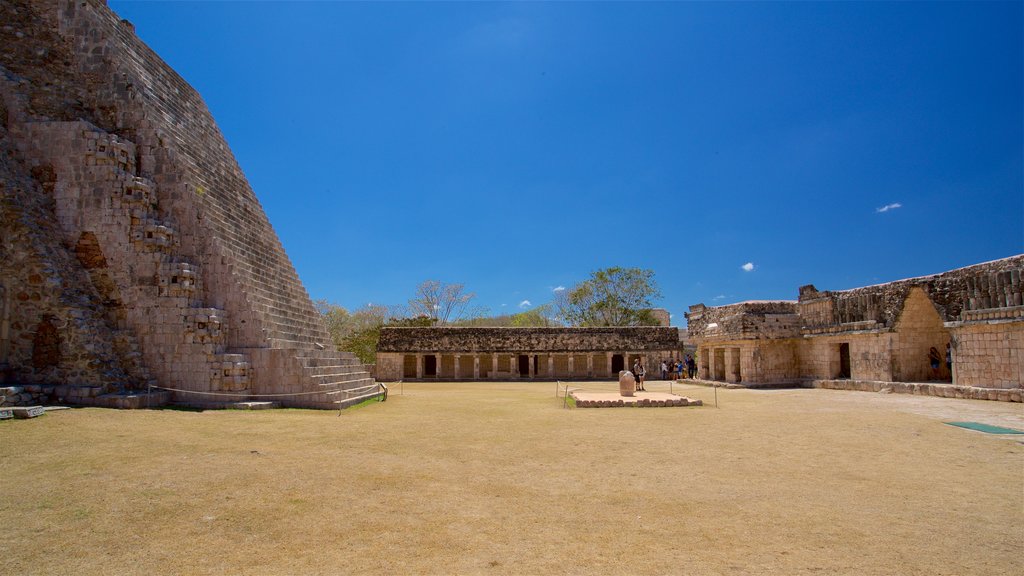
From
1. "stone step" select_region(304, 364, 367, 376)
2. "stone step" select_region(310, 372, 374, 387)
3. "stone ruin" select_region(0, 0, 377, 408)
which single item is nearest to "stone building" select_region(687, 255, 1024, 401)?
"stone step" select_region(310, 372, 374, 387)

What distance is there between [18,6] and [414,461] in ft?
47.8

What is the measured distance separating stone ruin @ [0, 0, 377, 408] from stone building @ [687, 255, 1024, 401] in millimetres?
15330

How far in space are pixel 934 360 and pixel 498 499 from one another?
18.0m

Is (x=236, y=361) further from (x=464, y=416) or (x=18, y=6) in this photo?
(x=18, y=6)

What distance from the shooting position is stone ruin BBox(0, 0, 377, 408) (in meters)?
10.1

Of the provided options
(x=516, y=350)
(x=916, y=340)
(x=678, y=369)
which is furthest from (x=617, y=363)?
(x=916, y=340)

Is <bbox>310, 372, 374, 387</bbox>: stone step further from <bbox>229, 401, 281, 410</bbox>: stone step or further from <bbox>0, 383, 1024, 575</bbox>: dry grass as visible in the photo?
<bbox>0, 383, 1024, 575</bbox>: dry grass

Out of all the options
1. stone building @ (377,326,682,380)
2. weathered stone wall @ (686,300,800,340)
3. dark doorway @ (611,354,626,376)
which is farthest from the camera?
dark doorway @ (611,354,626,376)

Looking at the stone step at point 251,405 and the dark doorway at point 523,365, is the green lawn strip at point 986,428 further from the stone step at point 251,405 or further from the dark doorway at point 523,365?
the dark doorway at point 523,365

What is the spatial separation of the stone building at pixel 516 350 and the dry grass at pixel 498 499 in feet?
67.4

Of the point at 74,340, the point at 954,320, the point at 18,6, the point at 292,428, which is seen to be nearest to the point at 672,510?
the point at 292,428

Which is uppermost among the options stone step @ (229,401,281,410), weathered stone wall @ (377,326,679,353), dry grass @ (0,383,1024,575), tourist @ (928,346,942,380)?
weathered stone wall @ (377,326,679,353)

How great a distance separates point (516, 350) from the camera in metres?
29.8

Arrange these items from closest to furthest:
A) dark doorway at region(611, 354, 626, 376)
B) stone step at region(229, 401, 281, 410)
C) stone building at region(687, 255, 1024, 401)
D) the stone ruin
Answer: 1. the stone ruin
2. stone step at region(229, 401, 281, 410)
3. stone building at region(687, 255, 1024, 401)
4. dark doorway at region(611, 354, 626, 376)
